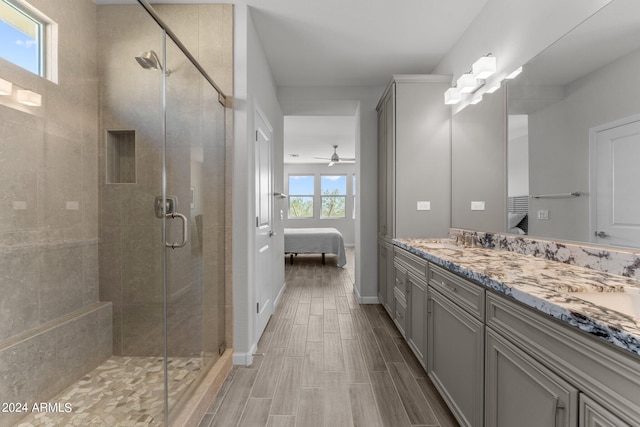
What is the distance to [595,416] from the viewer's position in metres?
0.74

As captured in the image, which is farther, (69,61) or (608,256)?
(69,61)

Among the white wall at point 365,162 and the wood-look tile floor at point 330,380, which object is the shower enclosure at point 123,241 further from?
the white wall at point 365,162

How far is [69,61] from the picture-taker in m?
1.62

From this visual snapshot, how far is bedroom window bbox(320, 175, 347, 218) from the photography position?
9.77 meters

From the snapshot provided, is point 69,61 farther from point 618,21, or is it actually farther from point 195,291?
point 618,21

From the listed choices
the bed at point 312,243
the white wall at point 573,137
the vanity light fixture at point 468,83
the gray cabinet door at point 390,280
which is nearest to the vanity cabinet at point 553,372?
the white wall at point 573,137

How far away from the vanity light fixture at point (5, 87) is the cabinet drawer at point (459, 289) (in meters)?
2.26

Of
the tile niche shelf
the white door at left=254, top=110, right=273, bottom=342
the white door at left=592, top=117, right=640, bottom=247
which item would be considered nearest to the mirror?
the white door at left=592, top=117, right=640, bottom=247

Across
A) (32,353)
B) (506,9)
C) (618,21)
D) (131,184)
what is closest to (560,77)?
(618,21)

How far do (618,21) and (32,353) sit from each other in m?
3.16

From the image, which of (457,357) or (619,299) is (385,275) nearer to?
(457,357)

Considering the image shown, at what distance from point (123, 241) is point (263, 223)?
125 centimetres

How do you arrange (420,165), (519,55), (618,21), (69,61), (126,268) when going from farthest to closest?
(420,165), (519,55), (126,268), (69,61), (618,21)

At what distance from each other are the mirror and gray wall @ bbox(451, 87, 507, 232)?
0.25 meters
